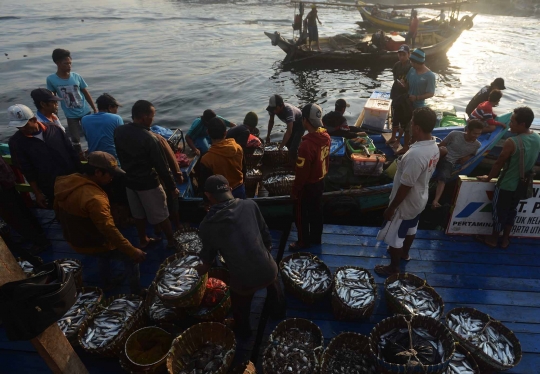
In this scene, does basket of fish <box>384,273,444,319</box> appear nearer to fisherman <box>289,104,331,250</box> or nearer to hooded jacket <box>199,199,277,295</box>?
fisherman <box>289,104,331,250</box>

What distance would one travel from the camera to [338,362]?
145 inches

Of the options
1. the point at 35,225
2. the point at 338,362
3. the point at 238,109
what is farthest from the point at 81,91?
the point at 238,109

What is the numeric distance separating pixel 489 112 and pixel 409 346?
6539mm

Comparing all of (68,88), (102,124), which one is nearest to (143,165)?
(102,124)

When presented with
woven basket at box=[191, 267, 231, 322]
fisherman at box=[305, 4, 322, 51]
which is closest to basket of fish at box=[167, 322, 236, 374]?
woven basket at box=[191, 267, 231, 322]

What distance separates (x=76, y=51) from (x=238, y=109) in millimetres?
21053

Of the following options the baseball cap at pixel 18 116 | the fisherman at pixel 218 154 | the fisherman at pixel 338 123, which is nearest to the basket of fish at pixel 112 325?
the fisherman at pixel 218 154

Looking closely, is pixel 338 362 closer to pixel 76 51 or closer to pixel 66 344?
pixel 66 344

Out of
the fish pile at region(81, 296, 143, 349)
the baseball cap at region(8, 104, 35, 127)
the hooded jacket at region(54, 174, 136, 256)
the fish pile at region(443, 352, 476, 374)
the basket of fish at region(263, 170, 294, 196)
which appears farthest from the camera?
the basket of fish at region(263, 170, 294, 196)

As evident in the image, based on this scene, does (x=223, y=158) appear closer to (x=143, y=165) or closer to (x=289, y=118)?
(x=143, y=165)

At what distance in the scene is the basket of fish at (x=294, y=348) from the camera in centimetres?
360

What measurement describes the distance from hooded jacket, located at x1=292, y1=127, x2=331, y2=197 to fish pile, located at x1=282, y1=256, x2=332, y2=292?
115 cm

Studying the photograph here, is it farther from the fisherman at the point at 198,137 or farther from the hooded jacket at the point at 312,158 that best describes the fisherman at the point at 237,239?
the fisherman at the point at 198,137

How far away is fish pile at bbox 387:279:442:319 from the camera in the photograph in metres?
4.20
